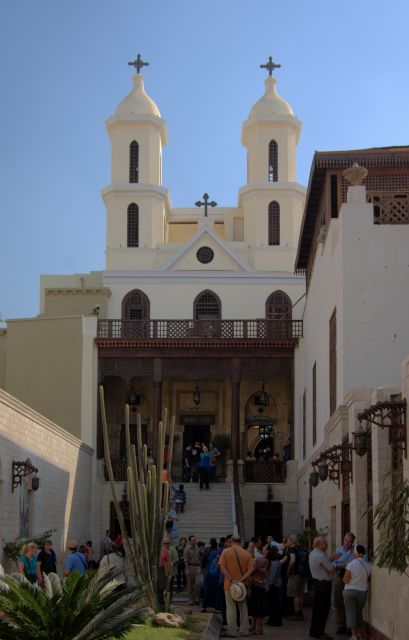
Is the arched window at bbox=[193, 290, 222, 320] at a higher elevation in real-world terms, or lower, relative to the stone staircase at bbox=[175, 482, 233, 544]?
higher

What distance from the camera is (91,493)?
107 ft

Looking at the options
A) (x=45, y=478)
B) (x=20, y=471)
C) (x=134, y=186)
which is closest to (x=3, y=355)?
(x=134, y=186)

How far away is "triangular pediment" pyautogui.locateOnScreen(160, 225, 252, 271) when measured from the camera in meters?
44.0

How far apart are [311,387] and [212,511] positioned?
500 cm

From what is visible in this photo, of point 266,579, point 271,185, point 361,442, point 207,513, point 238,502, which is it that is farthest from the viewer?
point 271,185

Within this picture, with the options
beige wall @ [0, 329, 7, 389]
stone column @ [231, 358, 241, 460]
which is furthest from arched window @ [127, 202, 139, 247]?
stone column @ [231, 358, 241, 460]

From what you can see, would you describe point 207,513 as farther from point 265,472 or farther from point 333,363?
point 333,363

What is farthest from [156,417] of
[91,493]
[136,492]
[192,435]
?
[136,492]

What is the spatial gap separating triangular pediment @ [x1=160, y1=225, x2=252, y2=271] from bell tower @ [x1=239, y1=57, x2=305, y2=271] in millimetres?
1096

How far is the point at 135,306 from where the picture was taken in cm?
4194

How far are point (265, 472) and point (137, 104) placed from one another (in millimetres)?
19158

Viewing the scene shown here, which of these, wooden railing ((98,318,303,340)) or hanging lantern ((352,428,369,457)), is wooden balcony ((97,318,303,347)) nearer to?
wooden railing ((98,318,303,340))

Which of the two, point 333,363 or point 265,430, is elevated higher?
point 333,363

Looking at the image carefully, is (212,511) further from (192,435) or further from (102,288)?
(102,288)
